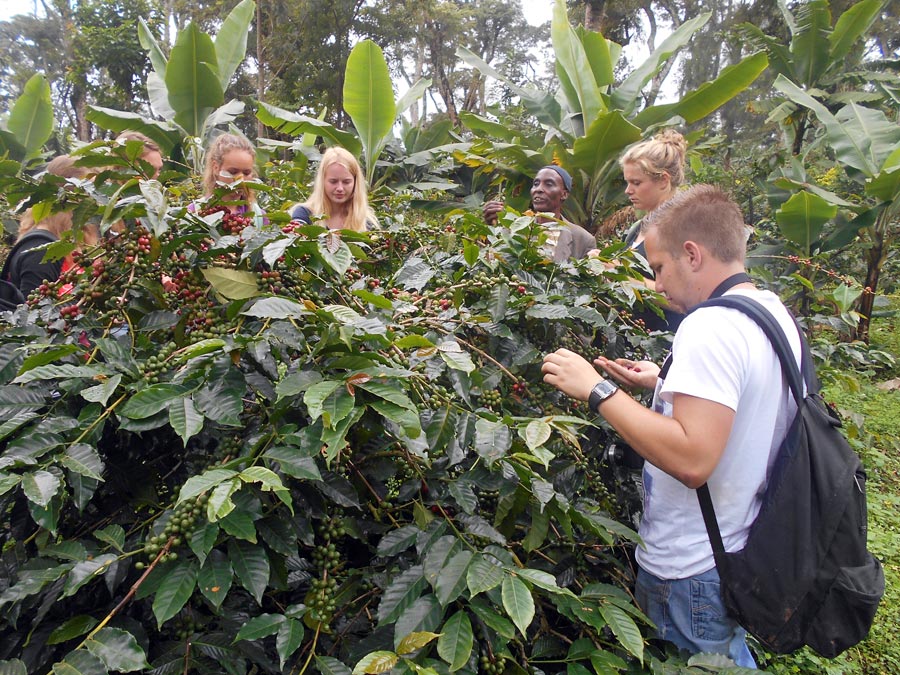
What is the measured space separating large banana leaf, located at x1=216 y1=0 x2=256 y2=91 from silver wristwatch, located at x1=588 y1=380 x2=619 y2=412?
635cm

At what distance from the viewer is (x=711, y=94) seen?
6.10 metres

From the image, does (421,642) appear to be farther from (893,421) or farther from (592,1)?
(592,1)

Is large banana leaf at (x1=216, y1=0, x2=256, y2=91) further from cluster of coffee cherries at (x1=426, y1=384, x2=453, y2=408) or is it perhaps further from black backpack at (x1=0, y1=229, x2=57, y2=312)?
cluster of coffee cherries at (x1=426, y1=384, x2=453, y2=408)

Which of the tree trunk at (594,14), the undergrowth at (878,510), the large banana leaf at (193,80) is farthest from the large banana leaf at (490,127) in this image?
the tree trunk at (594,14)

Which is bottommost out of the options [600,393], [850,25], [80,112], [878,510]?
[878,510]

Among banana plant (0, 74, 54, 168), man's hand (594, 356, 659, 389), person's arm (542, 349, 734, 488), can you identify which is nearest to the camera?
person's arm (542, 349, 734, 488)

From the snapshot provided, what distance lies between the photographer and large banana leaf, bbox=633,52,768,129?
5.80 metres

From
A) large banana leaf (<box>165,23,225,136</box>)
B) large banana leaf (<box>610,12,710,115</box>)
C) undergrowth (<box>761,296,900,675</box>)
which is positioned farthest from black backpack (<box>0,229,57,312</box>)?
large banana leaf (<box>610,12,710,115</box>)

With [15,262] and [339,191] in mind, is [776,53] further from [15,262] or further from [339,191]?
[15,262]

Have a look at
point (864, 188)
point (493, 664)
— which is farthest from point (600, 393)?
point (864, 188)

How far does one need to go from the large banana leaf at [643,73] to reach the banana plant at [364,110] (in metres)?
2.31

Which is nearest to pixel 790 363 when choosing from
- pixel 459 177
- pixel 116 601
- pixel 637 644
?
pixel 637 644

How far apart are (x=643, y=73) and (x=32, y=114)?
5584mm

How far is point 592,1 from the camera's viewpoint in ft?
34.6
